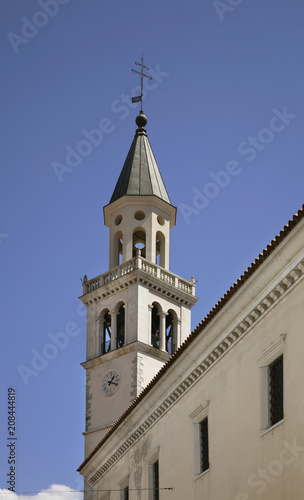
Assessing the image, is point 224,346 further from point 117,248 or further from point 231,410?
point 117,248

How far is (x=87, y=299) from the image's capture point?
56.3 metres

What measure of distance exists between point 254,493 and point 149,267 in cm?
3498

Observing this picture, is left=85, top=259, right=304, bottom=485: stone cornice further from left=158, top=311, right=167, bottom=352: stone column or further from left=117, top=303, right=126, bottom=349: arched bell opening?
left=117, top=303, right=126, bottom=349: arched bell opening

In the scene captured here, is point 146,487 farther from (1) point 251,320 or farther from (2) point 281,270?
(2) point 281,270

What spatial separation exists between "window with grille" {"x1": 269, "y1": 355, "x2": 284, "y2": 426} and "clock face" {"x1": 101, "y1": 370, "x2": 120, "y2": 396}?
32.6m

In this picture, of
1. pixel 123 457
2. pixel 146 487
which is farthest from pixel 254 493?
pixel 123 457

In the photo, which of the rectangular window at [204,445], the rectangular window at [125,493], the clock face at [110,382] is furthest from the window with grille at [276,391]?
the clock face at [110,382]

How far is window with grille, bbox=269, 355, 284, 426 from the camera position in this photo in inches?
776

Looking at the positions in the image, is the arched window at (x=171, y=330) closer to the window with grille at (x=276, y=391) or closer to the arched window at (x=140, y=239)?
the arched window at (x=140, y=239)

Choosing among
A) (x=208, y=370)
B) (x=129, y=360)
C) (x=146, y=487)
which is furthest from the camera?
(x=129, y=360)

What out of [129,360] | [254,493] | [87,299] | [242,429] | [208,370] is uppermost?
[87,299]

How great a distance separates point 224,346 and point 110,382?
3055cm

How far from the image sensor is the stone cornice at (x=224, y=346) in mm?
19375

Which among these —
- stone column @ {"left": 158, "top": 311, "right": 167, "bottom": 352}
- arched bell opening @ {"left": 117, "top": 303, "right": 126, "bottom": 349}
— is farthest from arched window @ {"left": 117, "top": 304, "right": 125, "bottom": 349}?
stone column @ {"left": 158, "top": 311, "right": 167, "bottom": 352}
